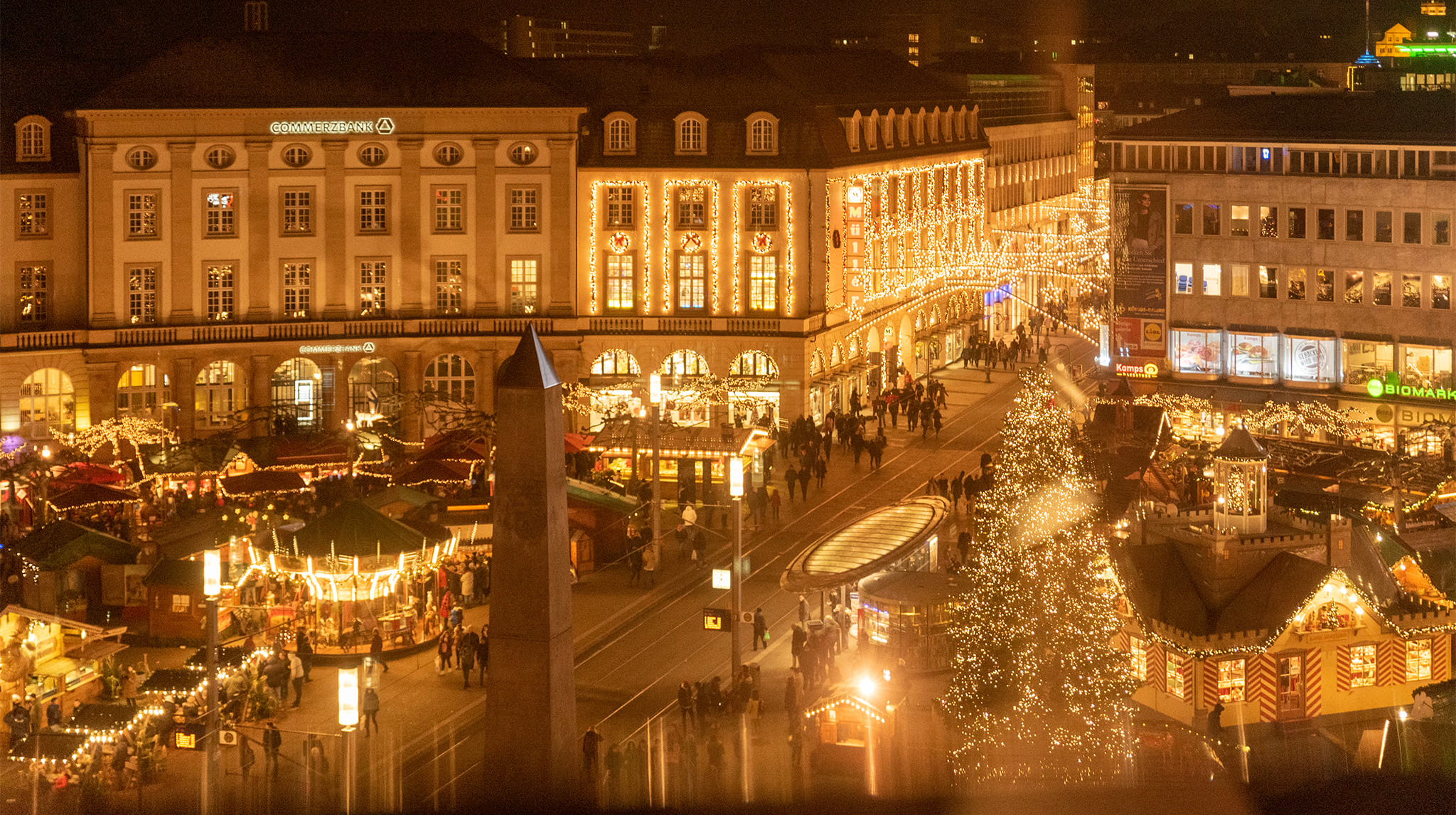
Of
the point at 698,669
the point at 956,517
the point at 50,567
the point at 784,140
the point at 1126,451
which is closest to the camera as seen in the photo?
the point at 698,669

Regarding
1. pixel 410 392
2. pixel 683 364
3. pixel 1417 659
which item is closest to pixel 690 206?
pixel 683 364

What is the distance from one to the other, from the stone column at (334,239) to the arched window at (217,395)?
13.5 ft

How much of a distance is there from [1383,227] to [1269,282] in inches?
178

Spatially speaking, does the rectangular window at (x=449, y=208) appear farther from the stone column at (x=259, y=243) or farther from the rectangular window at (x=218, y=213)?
the rectangular window at (x=218, y=213)

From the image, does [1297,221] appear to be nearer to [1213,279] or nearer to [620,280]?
[1213,279]

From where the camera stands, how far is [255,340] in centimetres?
6856

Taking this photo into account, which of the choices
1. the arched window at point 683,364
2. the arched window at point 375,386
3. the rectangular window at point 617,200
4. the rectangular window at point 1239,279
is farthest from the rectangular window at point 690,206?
the rectangular window at point 1239,279

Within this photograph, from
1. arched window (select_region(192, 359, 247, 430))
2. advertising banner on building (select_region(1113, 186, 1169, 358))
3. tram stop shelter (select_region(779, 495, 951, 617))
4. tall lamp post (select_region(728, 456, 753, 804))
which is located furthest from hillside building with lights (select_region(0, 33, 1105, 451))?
tall lamp post (select_region(728, 456, 753, 804))

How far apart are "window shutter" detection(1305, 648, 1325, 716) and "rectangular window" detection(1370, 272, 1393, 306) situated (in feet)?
108

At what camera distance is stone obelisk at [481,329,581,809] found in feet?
74.4

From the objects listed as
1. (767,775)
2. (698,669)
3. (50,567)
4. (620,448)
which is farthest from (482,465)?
(767,775)

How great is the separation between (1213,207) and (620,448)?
2540 cm

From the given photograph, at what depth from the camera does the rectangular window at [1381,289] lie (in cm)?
6469

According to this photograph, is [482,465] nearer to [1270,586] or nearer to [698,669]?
[698,669]
